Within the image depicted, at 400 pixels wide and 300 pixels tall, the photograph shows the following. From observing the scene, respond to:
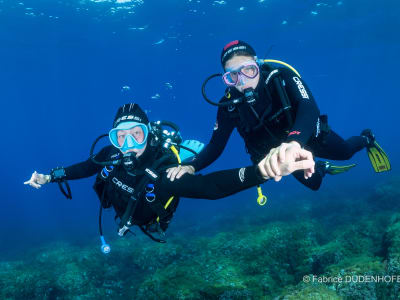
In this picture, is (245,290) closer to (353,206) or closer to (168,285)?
(168,285)

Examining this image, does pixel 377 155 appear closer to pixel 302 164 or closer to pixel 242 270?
pixel 242 270

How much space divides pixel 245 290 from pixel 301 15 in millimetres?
25754

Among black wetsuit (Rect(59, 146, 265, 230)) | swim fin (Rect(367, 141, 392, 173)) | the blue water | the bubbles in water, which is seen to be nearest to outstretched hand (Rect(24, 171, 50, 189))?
black wetsuit (Rect(59, 146, 265, 230))

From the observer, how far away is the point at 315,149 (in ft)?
16.7

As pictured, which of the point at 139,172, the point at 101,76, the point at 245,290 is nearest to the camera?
the point at 139,172

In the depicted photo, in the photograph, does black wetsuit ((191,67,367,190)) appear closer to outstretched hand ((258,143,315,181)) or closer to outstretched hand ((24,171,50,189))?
outstretched hand ((258,143,315,181))

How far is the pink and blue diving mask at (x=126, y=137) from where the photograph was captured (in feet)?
13.5

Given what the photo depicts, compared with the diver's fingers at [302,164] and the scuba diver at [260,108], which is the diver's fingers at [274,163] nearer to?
the diver's fingers at [302,164]

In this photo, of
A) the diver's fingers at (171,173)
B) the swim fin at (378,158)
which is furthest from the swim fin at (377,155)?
the diver's fingers at (171,173)

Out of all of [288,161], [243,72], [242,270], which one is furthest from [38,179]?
[242,270]

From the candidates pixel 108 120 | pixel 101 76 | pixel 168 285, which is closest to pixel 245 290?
pixel 168 285

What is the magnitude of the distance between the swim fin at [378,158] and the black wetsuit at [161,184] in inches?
213

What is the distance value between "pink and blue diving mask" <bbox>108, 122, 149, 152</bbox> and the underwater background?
3.08 meters

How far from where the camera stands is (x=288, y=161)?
6.43 ft
